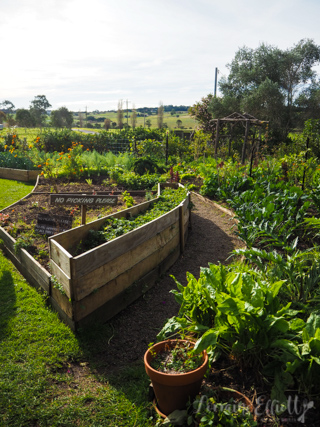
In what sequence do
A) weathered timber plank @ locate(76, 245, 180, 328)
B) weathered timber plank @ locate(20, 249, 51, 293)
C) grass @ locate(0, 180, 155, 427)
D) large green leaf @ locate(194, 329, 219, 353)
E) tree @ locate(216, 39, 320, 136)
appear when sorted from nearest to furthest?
large green leaf @ locate(194, 329, 219, 353) → grass @ locate(0, 180, 155, 427) → weathered timber plank @ locate(76, 245, 180, 328) → weathered timber plank @ locate(20, 249, 51, 293) → tree @ locate(216, 39, 320, 136)

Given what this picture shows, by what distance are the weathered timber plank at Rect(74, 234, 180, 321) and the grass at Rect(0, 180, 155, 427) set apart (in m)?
0.23

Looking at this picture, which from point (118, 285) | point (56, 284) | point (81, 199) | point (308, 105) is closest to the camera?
point (56, 284)

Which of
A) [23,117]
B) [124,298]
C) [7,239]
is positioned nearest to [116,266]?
[124,298]

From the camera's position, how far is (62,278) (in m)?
3.36

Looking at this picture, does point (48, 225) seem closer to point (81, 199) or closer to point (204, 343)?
point (81, 199)

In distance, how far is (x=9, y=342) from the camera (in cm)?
319

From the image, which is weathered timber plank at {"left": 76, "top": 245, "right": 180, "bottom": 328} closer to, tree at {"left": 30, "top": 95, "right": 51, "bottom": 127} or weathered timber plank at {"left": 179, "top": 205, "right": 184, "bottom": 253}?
weathered timber plank at {"left": 179, "top": 205, "right": 184, "bottom": 253}

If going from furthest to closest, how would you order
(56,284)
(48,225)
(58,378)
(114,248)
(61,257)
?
(48,225), (114,248), (56,284), (61,257), (58,378)

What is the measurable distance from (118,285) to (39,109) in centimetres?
6212

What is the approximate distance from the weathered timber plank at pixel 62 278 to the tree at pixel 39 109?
55629 millimetres

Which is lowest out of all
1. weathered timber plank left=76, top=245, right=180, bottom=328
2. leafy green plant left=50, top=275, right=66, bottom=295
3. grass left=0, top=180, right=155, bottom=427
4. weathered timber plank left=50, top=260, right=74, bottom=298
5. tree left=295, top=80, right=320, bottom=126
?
grass left=0, top=180, right=155, bottom=427

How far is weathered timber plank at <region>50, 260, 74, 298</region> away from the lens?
3.19 meters

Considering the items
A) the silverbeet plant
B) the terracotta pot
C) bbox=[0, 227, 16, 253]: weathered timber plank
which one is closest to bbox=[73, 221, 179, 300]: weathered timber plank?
the silverbeet plant

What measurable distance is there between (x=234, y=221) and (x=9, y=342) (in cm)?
477
